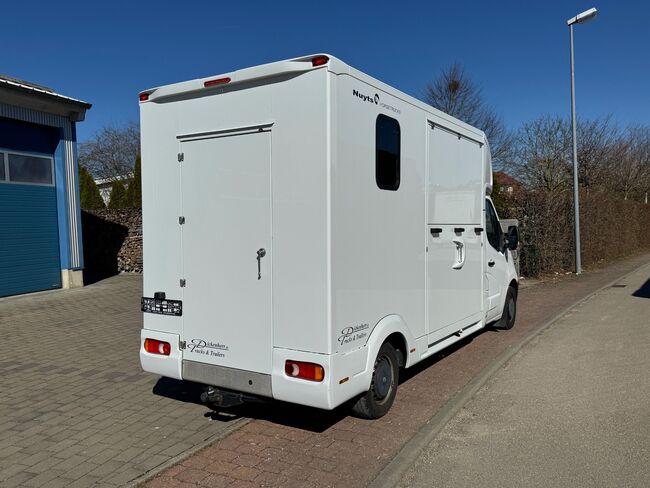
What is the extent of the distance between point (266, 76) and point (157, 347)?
8.03ft

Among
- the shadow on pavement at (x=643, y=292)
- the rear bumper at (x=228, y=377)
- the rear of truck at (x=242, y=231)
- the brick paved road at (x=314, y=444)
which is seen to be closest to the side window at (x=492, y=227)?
the brick paved road at (x=314, y=444)

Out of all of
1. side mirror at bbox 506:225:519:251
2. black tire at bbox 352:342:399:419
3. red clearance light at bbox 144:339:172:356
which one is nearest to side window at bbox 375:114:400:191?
black tire at bbox 352:342:399:419

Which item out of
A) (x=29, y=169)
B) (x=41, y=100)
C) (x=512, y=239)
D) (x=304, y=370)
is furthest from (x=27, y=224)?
(x=304, y=370)

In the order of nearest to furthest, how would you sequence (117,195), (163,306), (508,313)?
(163,306) < (508,313) < (117,195)

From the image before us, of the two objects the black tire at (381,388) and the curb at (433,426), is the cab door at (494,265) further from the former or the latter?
the black tire at (381,388)

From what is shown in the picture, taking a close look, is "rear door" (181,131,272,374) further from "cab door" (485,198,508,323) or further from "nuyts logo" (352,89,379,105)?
"cab door" (485,198,508,323)

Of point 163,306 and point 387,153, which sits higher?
point 387,153

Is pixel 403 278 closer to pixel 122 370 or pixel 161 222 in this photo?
pixel 161 222

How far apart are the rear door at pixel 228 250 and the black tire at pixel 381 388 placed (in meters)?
0.94

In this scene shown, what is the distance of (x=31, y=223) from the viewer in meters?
12.4

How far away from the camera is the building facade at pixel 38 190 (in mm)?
11758

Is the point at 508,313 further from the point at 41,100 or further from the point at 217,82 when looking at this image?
the point at 41,100

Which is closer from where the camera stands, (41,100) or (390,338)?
(390,338)

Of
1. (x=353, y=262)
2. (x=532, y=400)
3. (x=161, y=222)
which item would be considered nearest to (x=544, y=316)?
(x=532, y=400)
